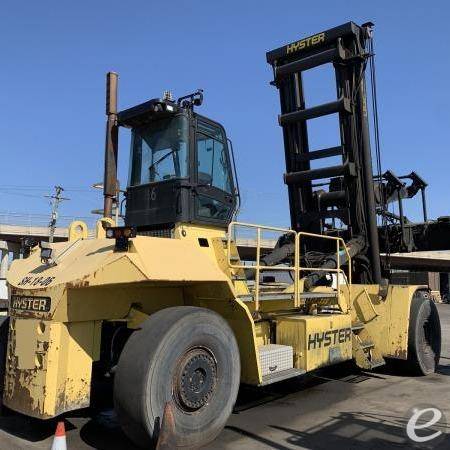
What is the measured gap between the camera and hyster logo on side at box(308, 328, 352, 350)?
6461 mm

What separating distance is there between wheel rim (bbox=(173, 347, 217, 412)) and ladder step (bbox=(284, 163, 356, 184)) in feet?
14.4

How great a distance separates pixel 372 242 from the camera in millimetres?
8383

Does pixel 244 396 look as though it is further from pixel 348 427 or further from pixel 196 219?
pixel 196 219

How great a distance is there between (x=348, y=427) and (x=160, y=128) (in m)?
3.81

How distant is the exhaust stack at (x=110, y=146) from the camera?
1067cm

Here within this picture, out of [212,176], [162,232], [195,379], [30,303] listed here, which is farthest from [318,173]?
[30,303]

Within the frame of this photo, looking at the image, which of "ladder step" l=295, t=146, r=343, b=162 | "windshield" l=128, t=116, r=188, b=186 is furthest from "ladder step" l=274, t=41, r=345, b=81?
"windshield" l=128, t=116, r=188, b=186

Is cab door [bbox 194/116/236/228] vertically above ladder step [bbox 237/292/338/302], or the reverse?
cab door [bbox 194/116/236/228]

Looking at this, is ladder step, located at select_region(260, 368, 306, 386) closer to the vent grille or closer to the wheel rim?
the wheel rim

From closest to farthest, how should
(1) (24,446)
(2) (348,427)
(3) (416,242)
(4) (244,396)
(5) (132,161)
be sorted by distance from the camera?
(1) (24,446) → (2) (348,427) → (5) (132,161) → (4) (244,396) → (3) (416,242)

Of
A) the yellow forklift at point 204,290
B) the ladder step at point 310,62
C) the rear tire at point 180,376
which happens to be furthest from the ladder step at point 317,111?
the rear tire at point 180,376

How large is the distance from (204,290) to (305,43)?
4.94 m

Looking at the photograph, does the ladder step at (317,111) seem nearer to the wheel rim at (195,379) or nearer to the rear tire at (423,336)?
the rear tire at (423,336)

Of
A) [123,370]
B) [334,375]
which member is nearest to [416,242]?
[334,375]
